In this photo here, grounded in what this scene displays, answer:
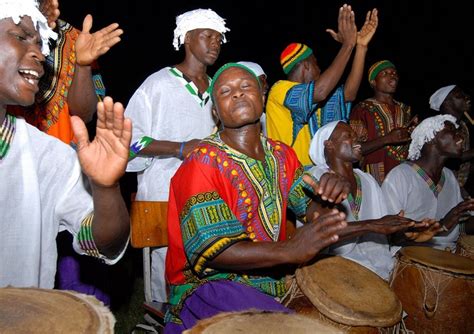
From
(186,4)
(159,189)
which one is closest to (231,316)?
(159,189)

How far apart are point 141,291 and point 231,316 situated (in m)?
3.01

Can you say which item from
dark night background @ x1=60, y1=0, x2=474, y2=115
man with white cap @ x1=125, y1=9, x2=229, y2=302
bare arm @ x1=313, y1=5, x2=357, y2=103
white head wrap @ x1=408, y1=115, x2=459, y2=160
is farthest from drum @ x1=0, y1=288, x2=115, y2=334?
dark night background @ x1=60, y1=0, x2=474, y2=115

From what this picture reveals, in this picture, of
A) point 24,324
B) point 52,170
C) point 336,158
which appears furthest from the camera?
point 336,158

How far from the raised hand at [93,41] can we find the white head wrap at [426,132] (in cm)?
284

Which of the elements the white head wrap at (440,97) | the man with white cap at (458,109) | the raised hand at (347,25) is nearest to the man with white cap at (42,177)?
the raised hand at (347,25)

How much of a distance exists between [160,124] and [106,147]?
177cm

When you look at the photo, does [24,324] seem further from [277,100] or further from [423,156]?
[423,156]

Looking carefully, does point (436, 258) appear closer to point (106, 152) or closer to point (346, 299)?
point (346, 299)

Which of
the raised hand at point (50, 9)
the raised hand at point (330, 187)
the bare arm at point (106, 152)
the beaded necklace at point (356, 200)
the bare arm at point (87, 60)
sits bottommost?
the beaded necklace at point (356, 200)

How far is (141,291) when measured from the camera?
14.5 ft

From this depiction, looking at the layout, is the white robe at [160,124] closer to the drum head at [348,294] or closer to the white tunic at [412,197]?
the drum head at [348,294]

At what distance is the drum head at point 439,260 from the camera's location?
301cm

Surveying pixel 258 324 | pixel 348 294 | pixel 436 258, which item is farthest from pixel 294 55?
pixel 258 324

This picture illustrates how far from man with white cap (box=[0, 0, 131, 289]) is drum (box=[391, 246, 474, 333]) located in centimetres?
206
